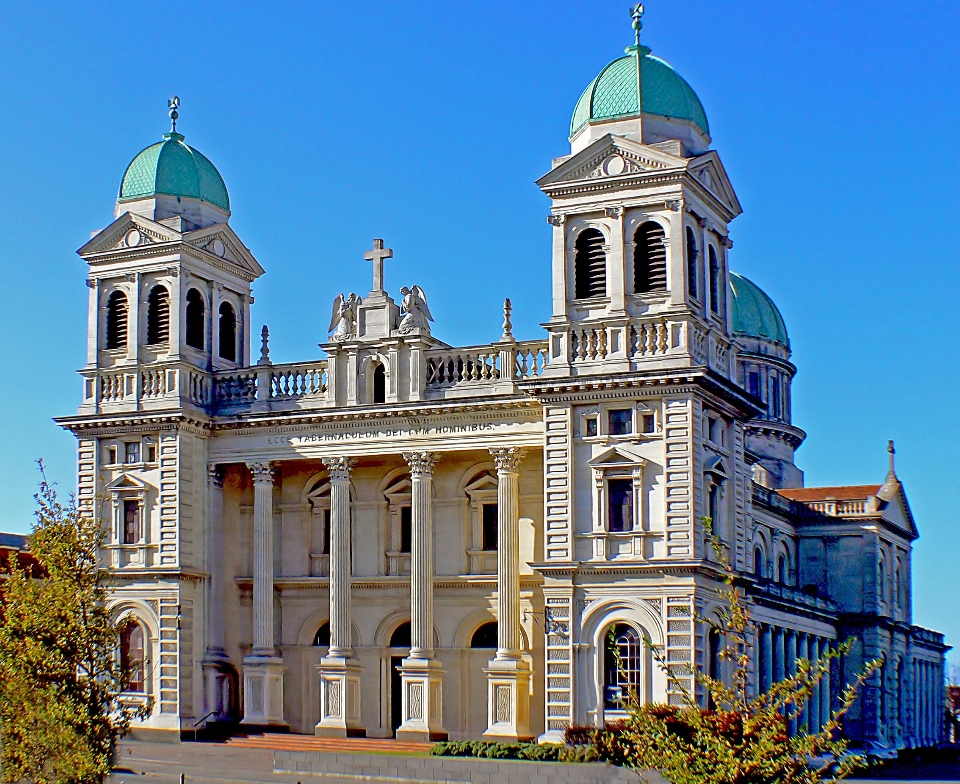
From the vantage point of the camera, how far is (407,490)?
53625mm

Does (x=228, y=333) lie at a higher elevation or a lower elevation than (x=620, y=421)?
higher

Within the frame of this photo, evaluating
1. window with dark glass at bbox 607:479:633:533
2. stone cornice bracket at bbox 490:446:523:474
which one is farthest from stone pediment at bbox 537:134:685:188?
window with dark glass at bbox 607:479:633:533

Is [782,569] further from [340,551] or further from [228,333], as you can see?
[228,333]

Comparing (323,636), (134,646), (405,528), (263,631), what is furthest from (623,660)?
(134,646)

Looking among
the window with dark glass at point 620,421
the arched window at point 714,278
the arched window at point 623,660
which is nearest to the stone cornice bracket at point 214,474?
the window with dark glass at point 620,421

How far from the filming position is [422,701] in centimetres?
4966

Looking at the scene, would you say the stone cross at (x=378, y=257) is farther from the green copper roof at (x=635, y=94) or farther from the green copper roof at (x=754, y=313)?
the green copper roof at (x=754, y=313)

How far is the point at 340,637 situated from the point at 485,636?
4861 mm

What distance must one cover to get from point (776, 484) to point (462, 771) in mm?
44195

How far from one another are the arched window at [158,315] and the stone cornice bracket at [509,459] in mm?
13581

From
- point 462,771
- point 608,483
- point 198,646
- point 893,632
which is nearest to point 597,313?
point 608,483

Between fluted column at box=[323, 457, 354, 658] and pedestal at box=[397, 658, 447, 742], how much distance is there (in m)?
2.90

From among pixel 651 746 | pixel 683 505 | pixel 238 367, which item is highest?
pixel 238 367

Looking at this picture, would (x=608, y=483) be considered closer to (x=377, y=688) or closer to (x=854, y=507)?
(x=377, y=688)
